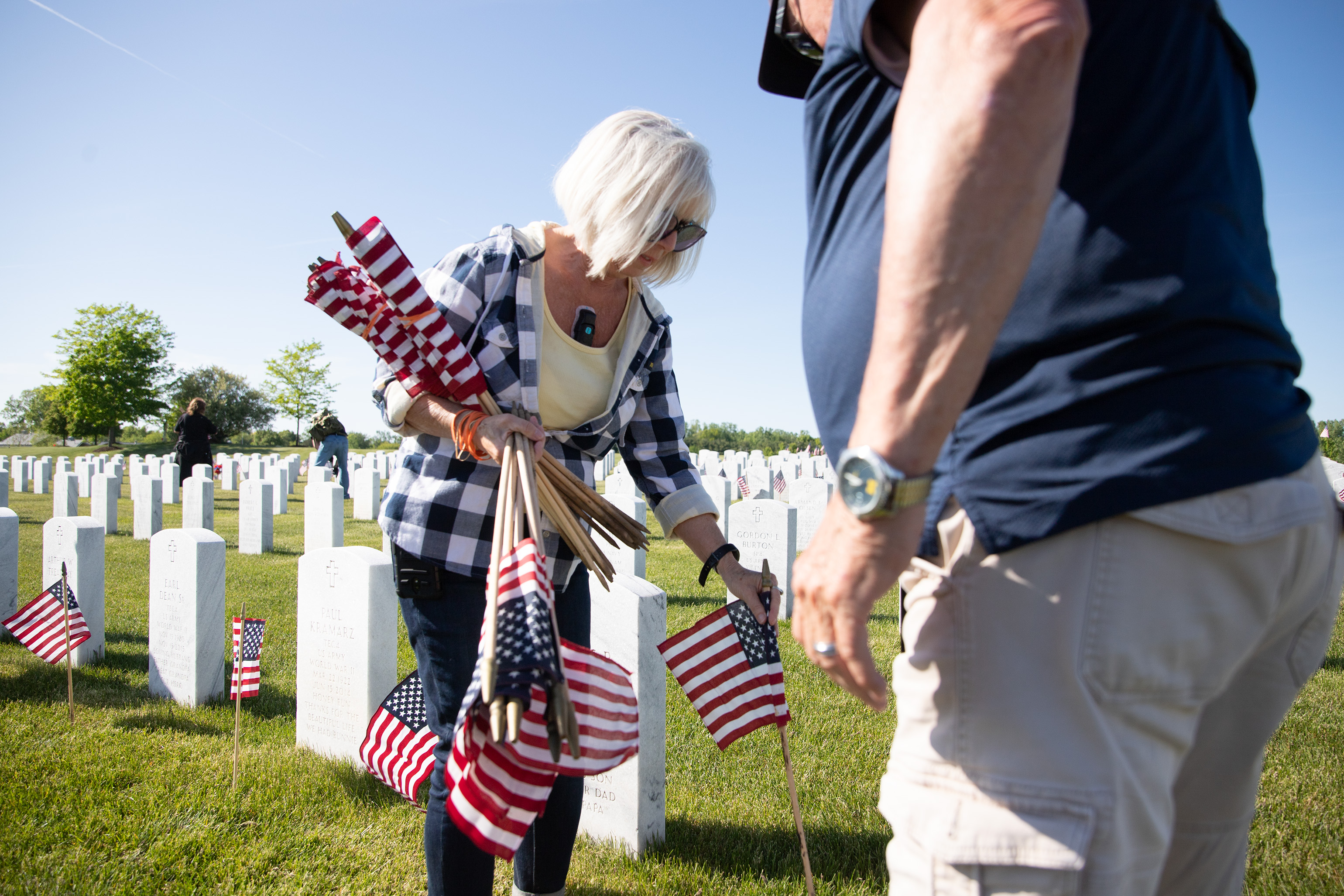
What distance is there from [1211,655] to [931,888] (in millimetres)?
442

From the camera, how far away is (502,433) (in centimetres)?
179

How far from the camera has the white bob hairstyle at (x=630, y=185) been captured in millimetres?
2004

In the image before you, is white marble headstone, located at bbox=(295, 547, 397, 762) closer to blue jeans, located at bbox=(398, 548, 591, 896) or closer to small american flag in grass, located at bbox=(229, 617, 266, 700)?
small american flag in grass, located at bbox=(229, 617, 266, 700)

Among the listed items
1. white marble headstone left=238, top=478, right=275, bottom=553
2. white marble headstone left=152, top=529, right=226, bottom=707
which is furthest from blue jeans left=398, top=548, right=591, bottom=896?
white marble headstone left=238, top=478, right=275, bottom=553

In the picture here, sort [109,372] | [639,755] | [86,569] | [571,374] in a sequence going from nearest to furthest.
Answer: [571,374] < [639,755] < [86,569] < [109,372]

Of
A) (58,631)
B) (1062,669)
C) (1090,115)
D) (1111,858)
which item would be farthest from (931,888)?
(58,631)

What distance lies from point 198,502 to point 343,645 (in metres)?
9.07

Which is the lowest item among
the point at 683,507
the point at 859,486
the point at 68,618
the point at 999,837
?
the point at 68,618

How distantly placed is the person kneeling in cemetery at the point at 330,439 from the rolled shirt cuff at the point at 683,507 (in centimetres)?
1729

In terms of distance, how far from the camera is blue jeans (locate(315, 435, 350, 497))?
735 inches

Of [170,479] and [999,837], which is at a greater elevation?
[999,837]

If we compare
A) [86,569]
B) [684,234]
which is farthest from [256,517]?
[684,234]

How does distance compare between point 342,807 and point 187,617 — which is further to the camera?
point 187,617

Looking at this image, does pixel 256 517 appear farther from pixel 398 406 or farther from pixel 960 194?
pixel 960 194
